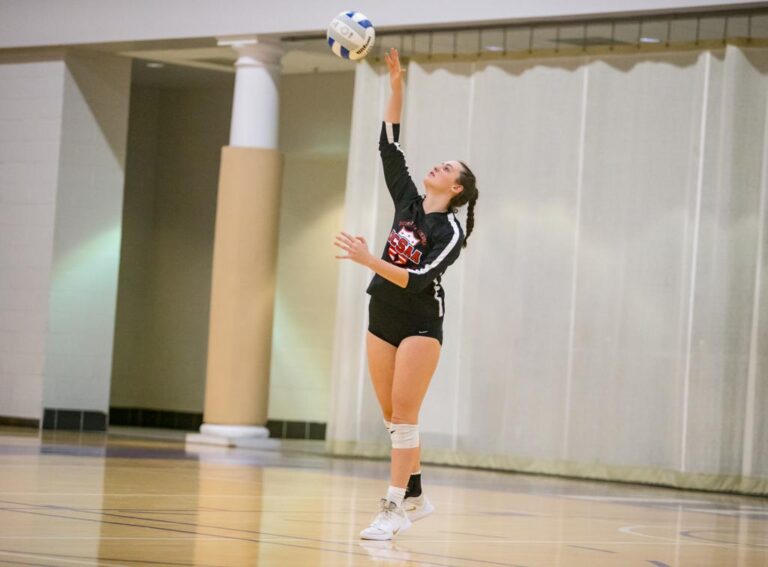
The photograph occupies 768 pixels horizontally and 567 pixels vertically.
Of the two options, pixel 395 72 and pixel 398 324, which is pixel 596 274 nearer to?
pixel 395 72

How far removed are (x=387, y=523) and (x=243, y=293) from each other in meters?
6.68

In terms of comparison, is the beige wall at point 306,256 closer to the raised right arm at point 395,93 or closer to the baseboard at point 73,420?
the baseboard at point 73,420

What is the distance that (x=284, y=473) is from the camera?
820 cm

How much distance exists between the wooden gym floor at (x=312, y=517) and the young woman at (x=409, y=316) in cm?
24

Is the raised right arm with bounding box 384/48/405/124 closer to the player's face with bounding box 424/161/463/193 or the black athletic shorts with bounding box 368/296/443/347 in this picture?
the player's face with bounding box 424/161/463/193

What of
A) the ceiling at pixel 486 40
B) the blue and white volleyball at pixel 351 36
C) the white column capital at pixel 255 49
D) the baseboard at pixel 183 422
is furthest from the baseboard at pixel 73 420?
the blue and white volleyball at pixel 351 36

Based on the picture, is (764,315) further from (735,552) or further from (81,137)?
(81,137)

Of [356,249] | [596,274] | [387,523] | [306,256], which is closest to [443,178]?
[356,249]

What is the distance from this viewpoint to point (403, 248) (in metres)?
4.84

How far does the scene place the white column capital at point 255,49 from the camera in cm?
1125

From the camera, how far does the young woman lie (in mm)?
4719

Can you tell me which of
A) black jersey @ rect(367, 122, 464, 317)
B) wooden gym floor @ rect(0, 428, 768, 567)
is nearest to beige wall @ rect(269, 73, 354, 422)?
wooden gym floor @ rect(0, 428, 768, 567)

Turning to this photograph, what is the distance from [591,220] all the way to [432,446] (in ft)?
7.23

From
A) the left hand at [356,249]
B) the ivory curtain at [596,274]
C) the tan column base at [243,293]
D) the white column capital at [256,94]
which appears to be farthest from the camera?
the white column capital at [256,94]
